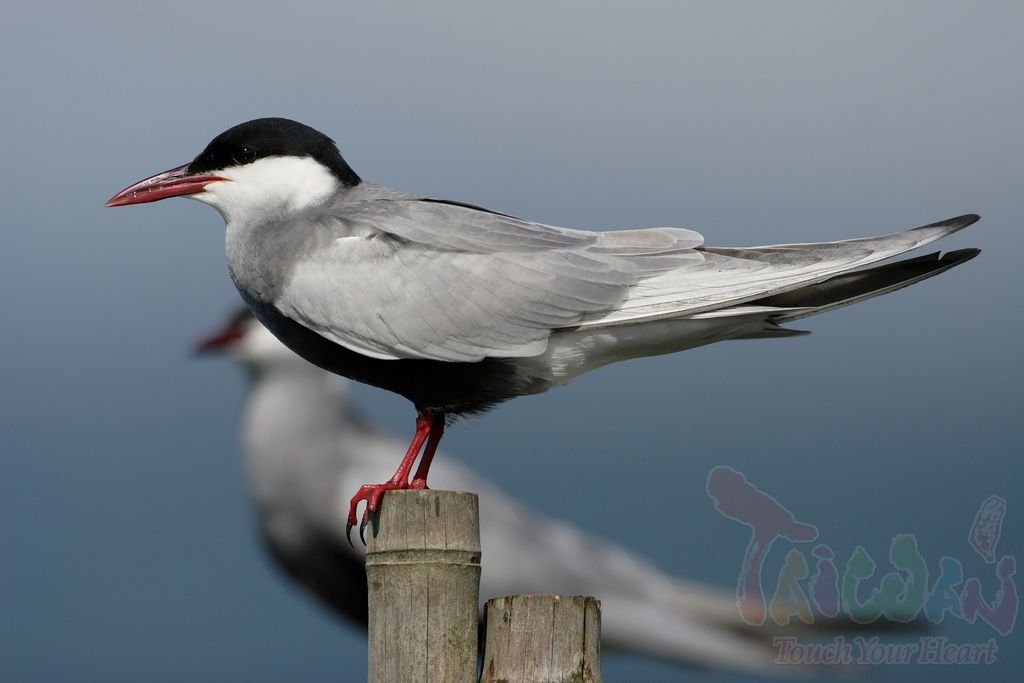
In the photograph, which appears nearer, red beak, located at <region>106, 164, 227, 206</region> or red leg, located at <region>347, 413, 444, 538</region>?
red leg, located at <region>347, 413, 444, 538</region>

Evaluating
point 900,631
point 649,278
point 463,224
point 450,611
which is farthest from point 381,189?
point 900,631

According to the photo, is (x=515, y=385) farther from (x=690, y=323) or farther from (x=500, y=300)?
(x=690, y=323)

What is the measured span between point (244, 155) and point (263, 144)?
0.28ft

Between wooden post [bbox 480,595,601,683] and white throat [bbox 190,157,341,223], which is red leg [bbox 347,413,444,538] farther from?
white throat [bbox 190,157,341,223]

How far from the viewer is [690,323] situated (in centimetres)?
405

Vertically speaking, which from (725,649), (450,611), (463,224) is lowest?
(725,649)

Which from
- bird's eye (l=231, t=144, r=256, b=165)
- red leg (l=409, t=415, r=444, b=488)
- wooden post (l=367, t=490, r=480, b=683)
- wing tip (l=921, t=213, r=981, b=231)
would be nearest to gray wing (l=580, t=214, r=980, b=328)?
wing tip (l=921, t=213, r=981, b=231)

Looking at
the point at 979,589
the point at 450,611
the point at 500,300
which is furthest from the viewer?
the point at 979,589

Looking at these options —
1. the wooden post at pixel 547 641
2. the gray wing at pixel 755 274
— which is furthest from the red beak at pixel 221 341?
the wooden post at pixel 547 641

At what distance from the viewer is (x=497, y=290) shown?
→ 13.3 feet

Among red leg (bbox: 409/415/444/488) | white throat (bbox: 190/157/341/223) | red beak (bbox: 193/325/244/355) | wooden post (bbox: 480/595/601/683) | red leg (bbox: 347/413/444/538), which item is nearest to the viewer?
wooden post (bbox: 480/595/601/683)

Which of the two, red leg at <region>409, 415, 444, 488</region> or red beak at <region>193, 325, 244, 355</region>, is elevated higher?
red beak at <region>193, 325, 244, 355</region>

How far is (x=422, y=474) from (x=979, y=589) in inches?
85.7

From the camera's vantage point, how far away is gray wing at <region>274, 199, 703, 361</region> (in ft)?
13.1
